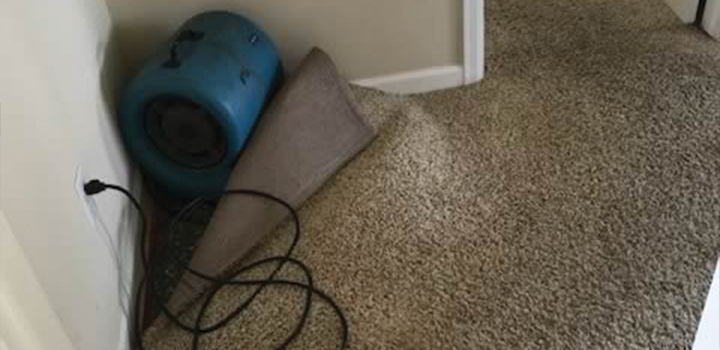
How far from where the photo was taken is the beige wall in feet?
6.36

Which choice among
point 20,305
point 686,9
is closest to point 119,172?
point 20,305

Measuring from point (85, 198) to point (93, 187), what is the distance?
33 millimetres

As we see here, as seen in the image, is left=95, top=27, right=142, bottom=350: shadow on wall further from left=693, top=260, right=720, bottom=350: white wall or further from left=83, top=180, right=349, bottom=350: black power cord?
left=693, top=260, right=720, bottom=350: white wall

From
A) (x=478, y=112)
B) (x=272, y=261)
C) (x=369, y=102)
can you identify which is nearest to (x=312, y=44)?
(x=369, y=102)

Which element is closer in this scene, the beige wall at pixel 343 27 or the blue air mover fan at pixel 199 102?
the blue air mover fan at pixel 199 102

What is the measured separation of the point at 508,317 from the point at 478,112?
68 cm

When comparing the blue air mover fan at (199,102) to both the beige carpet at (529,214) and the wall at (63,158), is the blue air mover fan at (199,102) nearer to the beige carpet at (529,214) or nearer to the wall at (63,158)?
the wall at (63,158)

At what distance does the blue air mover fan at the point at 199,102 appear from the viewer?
1668 millimetres

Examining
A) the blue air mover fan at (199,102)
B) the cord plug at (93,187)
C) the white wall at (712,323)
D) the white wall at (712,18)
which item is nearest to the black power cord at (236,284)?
the cord plug at (93,187)

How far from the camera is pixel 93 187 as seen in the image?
1.46 m

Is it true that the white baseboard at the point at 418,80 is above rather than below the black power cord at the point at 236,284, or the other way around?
above

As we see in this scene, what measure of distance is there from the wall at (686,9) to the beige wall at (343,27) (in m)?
0.72

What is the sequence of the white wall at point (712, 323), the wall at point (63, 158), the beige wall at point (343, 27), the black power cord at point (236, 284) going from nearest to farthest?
the white wall at point (712, 323) < the wall at point (63, 158) < the black power cord at point (236, 284) < the beige wall at point (343, 27)

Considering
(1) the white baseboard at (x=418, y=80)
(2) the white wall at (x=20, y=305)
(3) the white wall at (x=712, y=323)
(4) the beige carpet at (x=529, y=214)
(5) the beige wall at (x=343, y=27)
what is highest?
(3) the white wall at (x=712, y=323)
